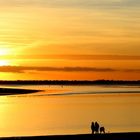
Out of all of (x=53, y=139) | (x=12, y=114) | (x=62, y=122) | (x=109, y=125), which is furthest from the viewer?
(x=12, y=114)

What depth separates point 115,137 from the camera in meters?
23.8

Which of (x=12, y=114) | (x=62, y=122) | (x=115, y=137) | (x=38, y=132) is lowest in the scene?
(x=115, y=137)

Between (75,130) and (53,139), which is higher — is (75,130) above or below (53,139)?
above

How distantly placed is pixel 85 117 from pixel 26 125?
718cm

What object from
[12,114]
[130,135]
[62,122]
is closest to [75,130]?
[62,122]

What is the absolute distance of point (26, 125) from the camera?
113ft

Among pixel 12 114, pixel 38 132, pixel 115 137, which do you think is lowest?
pixel 115 137

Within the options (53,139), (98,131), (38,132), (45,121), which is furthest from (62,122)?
(53,139)

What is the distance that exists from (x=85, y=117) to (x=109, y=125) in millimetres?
6608

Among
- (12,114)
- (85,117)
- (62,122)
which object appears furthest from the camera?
(12,114)

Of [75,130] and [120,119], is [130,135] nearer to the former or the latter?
[75,130]

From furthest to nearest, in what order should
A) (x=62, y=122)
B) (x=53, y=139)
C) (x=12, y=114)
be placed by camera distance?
(x=12, y=114)
(x=62, y=122)
(x=53, y=139)

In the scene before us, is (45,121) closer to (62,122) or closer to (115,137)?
(62,122)

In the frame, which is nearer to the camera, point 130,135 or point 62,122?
point 130,135
